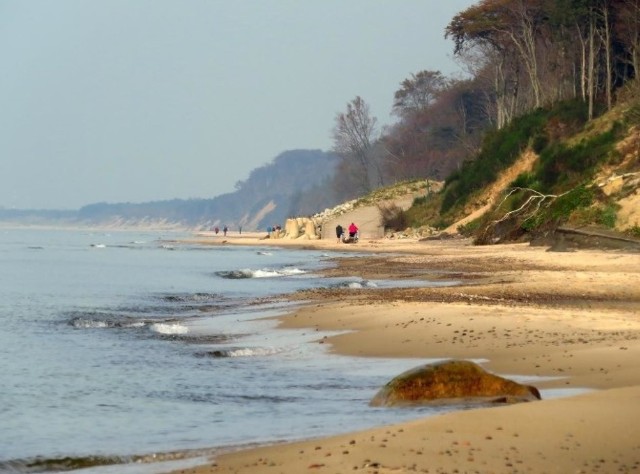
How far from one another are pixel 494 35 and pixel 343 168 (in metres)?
77.4

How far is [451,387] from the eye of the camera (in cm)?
987

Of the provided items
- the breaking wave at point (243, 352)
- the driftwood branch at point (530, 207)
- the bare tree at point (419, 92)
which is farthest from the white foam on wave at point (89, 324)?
the bare tree at point (419, 92)

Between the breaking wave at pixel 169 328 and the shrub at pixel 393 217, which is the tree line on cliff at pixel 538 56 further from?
the breaking wave at pixel 169 328

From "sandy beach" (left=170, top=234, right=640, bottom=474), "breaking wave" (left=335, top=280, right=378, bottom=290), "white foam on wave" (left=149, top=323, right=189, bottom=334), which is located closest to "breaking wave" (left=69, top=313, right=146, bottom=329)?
"white foam on wave" (left=149, top=323, right=189, bottom=334)

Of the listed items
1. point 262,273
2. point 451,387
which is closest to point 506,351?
point 451,387

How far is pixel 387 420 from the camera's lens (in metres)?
9.27

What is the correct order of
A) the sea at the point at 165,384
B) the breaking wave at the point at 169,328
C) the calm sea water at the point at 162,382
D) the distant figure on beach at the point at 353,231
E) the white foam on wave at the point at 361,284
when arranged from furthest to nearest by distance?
the distant figure on beach at the point at 353,231 < the white foam on wave at the point at 361,284 < the breaking wave at the point at 169,328 < the calm sea water at the point at 162,382 < the sea at the point at 165,384

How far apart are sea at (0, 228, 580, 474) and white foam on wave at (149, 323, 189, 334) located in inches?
1.5

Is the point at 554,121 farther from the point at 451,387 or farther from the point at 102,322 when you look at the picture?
the point at 451,387

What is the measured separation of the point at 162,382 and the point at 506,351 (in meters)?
4.05

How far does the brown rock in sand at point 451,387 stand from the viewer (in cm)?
966

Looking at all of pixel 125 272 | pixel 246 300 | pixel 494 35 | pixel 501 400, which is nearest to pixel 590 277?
pixel 246 300

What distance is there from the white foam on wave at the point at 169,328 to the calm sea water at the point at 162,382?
0.9 inches

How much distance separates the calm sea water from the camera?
933cm
